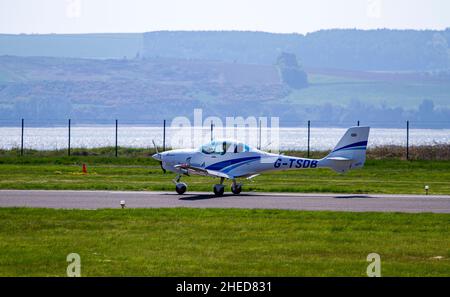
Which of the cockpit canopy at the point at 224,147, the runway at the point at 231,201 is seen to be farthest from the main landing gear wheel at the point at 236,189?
the cockpit canopy at the point at 224,147

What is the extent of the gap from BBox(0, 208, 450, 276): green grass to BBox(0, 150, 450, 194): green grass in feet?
34.4

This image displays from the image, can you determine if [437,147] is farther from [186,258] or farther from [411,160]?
[186,258]

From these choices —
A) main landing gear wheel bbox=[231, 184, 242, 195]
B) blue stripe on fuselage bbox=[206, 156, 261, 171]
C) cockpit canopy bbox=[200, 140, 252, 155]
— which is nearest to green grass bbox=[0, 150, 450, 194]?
main landing gear wheel bbox=[231, 184, 242, 195]

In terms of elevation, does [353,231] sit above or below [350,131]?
below

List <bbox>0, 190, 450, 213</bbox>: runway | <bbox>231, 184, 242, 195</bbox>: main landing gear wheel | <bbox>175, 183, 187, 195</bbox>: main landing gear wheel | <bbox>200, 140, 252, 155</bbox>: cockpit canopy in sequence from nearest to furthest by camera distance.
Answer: <bbox>0, 190, 450, 213</bbox>: runway → <bbox>175, 183, 187, 195</bbox>: main landing gear wheel → <bbox>231, 184, 242, 195</bbox>: main landing gear wheel → <bbox>200, 140, 252, 155</bbox>: cockpit canopy

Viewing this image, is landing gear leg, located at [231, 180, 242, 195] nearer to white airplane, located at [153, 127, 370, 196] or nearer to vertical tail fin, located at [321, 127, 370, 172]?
white airplane, located at [153, 127, 370, 196]

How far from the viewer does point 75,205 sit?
30.4 metres

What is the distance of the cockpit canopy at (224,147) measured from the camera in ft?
118

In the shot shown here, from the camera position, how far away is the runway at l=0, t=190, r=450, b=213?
30041mm

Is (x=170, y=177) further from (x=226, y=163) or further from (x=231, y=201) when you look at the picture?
(x=231, y=201)

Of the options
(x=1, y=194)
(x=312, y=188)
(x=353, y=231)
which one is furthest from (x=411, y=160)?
(x=353, y=231)

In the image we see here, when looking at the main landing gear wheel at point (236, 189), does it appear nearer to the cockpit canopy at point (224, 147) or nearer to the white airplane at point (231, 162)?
the white airplane at point (231, 162)

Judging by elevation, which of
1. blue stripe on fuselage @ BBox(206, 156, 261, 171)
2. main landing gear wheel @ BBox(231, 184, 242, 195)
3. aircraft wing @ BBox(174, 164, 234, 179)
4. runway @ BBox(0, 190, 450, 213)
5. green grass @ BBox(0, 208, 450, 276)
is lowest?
green grass @ BBox(0, 208, 450, 276)

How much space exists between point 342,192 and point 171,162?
6.48m
